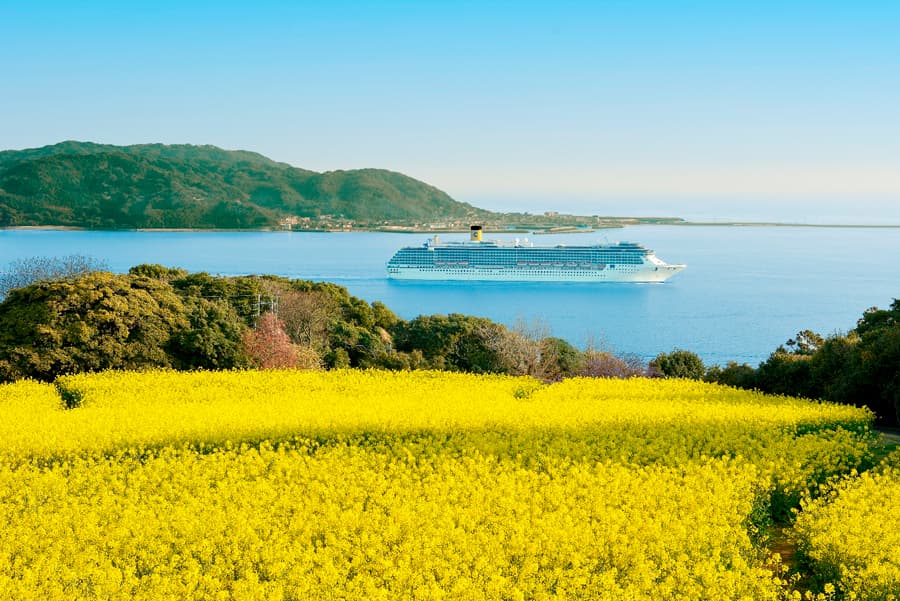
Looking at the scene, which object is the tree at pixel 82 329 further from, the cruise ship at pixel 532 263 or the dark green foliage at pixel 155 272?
the cruise ship at pixel 532 263

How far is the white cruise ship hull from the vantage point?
3637 inches

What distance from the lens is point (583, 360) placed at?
117 feet

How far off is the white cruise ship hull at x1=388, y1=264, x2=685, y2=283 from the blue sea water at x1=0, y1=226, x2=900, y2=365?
3.06 ft

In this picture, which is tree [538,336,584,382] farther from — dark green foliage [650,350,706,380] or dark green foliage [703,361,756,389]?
dark green foliage [703,361,756,389]

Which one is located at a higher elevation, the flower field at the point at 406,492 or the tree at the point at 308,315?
the flower field at the point at 406,492

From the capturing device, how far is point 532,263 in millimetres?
93688

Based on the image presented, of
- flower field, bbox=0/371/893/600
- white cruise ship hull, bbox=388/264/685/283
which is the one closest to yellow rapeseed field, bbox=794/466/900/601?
flower field, bbox=0/371/893/600

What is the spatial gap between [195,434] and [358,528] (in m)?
5.18

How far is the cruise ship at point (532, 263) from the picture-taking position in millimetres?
92562

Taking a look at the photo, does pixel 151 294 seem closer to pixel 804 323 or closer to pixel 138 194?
pixel 804 323

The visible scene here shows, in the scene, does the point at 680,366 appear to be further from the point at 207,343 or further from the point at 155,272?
the point at 155,272

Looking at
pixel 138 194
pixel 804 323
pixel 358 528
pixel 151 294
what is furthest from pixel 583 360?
pixel 138 194

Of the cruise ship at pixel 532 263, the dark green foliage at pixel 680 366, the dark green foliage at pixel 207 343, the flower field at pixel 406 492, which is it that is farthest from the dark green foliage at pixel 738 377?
the cruise ship at pixel 532 263

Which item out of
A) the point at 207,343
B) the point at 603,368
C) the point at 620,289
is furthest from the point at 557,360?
the point at 620,289
